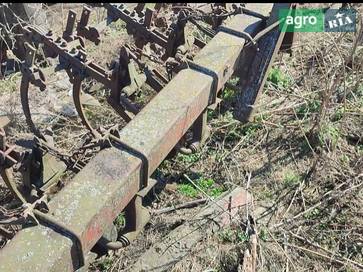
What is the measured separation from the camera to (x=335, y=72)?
4.14 m

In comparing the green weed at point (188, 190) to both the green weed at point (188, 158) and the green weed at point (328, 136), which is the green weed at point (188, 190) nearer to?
the green weed at point (188, 158)

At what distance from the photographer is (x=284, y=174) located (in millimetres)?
3924

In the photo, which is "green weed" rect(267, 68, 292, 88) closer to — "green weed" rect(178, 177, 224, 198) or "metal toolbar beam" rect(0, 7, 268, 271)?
"green weed" rect(178, 177, 224, 198)

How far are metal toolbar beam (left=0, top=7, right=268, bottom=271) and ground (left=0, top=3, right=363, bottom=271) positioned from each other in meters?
0.83

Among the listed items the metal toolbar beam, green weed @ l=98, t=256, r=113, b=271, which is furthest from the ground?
the metal toolbar beam

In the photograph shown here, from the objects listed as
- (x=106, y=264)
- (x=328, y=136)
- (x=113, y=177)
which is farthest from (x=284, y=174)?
(x=113, y=177)

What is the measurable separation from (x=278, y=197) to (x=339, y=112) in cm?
107

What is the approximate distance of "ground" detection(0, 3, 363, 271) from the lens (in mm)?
3301

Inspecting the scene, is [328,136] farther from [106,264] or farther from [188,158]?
[106,264]

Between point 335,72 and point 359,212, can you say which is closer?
point 359,212

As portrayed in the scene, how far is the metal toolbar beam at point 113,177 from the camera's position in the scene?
6.84 feet

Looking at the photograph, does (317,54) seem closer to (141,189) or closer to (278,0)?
(278,0)

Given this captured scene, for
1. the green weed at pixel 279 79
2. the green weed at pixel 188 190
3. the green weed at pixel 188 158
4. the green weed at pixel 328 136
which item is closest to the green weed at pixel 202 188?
the green weed at pixel 188 190

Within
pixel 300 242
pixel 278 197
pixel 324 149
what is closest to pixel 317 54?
pixel 324 149
